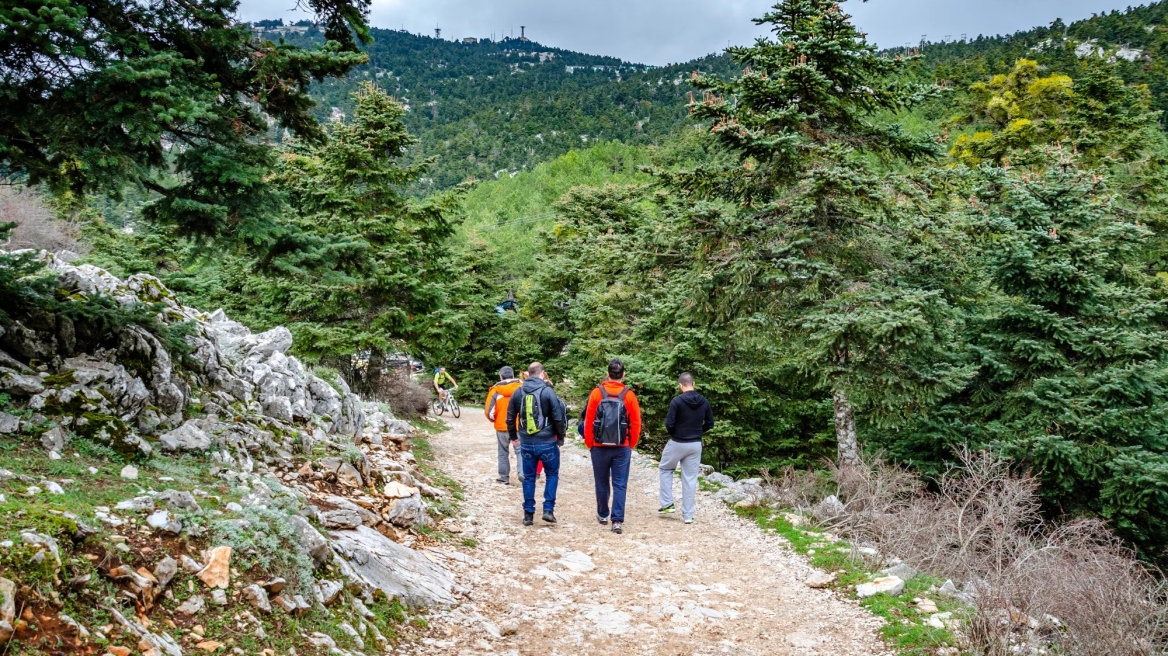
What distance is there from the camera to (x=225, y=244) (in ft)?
19.4

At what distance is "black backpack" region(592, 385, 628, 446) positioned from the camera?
813cm

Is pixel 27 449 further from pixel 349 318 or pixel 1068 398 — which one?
pixel 1068 398

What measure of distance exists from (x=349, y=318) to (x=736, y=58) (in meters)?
10.7

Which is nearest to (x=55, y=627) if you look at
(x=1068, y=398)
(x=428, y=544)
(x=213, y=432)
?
(x=213, y=432)

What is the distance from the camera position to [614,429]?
26.7ft

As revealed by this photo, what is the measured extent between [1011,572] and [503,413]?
6929 mm

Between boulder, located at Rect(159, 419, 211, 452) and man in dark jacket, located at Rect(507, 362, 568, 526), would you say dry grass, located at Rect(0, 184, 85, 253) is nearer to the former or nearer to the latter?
boulder, located at Rect(159, 419, 211, 452)

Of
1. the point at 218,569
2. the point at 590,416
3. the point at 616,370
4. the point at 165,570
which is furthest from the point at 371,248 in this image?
the point at 165,570

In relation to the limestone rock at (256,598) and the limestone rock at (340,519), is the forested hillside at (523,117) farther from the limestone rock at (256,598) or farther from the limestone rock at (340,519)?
the limestone rock at (256,598)

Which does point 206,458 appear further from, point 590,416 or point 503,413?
point 503,413

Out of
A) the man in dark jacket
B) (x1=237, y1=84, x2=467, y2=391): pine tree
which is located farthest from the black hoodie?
(x1=237, y1=84, x2=467, y2=391): pine tree

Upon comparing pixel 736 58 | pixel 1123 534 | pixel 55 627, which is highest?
pixel 736 58

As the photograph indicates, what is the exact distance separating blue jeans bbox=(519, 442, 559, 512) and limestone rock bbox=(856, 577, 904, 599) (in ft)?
12.0

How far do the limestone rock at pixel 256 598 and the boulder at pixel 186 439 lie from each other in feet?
7.24
